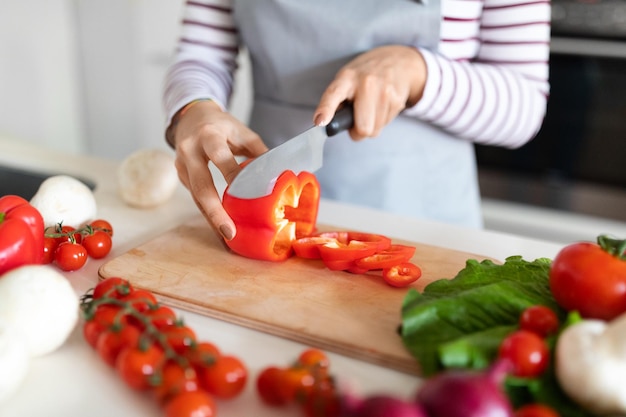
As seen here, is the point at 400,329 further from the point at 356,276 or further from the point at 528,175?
the point at 528,175

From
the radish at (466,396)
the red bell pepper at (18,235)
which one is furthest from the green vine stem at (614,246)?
the red bell pepper at (18,235)

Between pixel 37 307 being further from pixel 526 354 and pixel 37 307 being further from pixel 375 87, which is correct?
pixel 375 87

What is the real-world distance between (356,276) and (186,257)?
0.24 meters

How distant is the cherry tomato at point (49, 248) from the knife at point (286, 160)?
0.24 metres

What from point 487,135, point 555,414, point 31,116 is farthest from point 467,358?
point 31,116

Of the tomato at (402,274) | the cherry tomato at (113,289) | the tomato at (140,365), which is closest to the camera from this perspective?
the tomato at (140,365)

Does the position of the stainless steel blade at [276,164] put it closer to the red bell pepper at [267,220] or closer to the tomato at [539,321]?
the red bell pepper at [267,220]

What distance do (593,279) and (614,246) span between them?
50 mm

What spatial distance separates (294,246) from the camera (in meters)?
0.88

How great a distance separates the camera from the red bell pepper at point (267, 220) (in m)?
0.86

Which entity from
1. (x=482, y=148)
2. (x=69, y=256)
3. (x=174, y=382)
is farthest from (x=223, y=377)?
(x=482, y=148)

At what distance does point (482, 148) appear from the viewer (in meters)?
1.87

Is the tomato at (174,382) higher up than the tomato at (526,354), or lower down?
lower down

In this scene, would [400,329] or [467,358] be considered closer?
[467,358]
